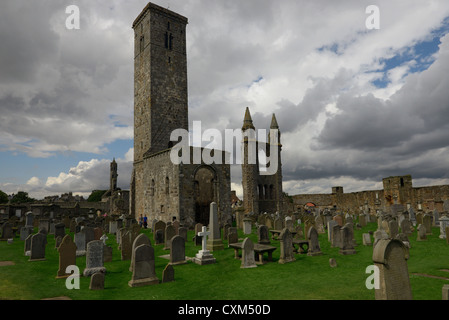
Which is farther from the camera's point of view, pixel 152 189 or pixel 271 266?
pixel 152 189

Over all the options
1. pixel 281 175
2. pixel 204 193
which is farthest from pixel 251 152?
pixel 204 193

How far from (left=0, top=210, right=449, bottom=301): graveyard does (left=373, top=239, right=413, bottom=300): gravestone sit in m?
0.74

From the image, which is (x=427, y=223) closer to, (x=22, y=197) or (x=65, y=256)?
(x=65, y=256)

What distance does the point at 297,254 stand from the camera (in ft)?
37.4

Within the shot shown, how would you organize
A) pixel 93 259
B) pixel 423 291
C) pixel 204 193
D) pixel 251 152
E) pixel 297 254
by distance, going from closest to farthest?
1. pixel 423 291
2. pixel 93 259
3. pixel 297 254
4. pixel 204 193
5. pixel 251 152

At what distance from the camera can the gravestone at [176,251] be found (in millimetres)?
10012

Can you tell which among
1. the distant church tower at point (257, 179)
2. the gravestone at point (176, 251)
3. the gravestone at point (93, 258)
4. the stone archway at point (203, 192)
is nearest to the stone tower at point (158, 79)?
the stone archway at point (203, 192)

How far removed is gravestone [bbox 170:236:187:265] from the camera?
394 inches

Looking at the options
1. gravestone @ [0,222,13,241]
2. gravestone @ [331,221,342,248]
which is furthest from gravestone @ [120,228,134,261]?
gravestone @ [0,222,13,241]

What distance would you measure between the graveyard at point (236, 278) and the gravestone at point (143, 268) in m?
0.06

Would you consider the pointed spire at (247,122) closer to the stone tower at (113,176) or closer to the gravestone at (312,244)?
the gravestone at (312,244)

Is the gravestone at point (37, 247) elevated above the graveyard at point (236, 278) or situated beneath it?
elevated above
